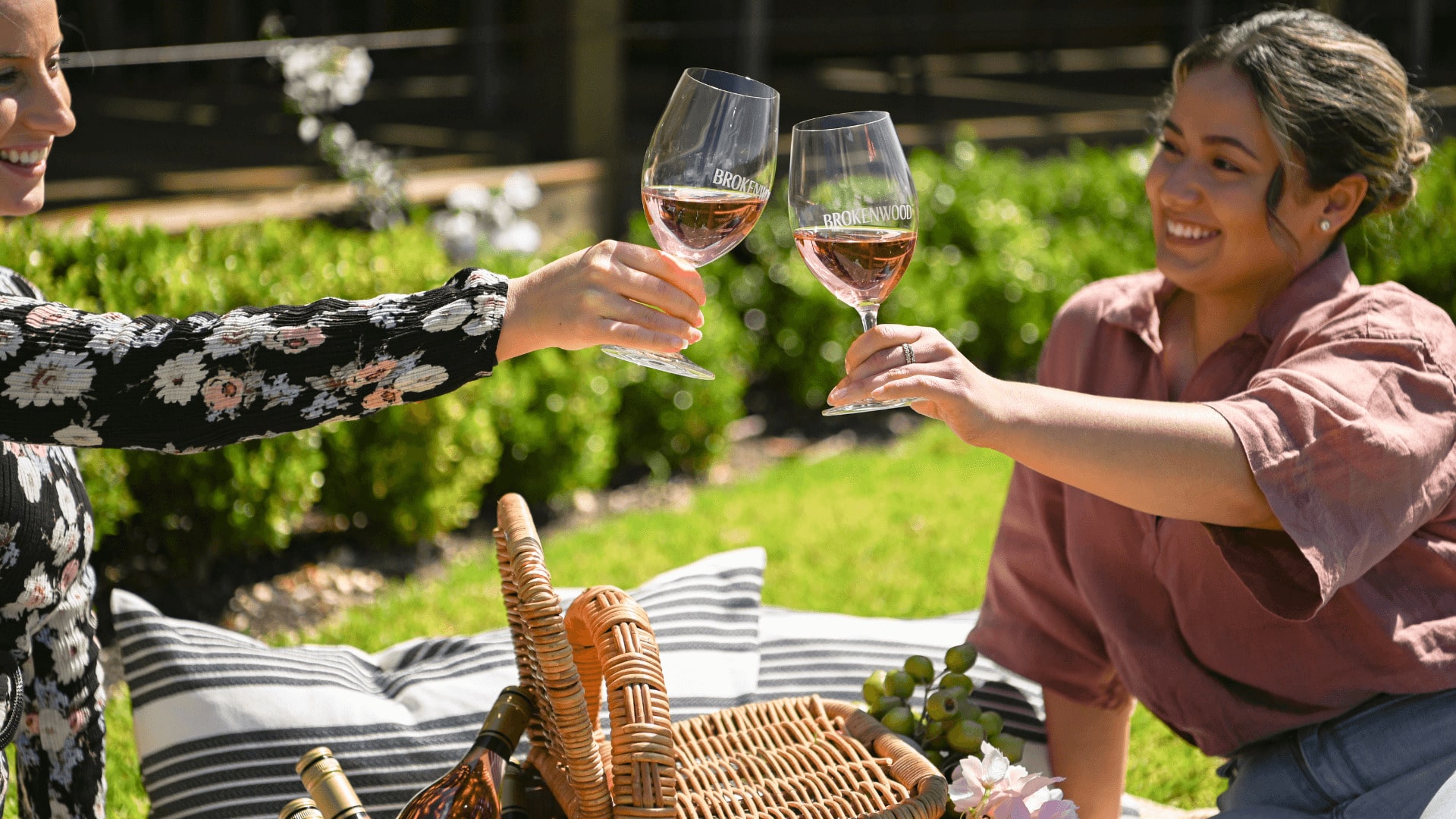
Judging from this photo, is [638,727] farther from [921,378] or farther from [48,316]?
[48,316]

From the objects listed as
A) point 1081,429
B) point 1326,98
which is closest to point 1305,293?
point 1326,98

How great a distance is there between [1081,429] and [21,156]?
163cm

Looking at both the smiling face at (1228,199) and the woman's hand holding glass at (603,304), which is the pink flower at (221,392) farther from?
the smiling face at (1228,199)

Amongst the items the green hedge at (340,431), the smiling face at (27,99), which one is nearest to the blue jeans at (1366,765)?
the smiling face at (27,99)

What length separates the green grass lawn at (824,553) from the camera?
4.14 metres

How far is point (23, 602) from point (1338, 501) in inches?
82.8

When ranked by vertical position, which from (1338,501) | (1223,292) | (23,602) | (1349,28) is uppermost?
(1349,28)

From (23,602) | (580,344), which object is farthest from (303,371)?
(23,602)

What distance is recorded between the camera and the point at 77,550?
2146mm

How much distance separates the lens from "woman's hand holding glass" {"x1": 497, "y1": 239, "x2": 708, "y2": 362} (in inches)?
66.6

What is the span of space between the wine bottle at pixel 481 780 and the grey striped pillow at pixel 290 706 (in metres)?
0.91

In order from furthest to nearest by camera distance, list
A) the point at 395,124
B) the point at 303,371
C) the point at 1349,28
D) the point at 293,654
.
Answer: the point at 395,124 < the point at 293,654 < the point at 1349,28 < the point at 303,371

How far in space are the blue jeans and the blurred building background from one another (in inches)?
76.5

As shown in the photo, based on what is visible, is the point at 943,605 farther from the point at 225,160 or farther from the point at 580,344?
the point at 225,160
